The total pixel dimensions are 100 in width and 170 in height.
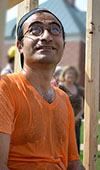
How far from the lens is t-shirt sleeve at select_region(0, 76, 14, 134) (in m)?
1.57

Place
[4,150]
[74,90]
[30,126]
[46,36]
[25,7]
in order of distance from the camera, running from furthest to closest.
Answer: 1. [74,90]
2. [25,7]
3. [46,36]
4. [30,126]
5. [4,150]

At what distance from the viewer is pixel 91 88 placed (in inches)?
98.3

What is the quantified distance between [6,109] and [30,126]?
0.68 ft

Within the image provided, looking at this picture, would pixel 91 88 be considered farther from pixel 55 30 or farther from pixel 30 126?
pixel 30 126

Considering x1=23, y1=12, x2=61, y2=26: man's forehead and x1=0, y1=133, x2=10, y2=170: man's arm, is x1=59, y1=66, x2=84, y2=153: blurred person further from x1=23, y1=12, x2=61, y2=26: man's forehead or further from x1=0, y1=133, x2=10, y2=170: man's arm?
x1=0, y1=133, x2=10, y2=170: man's arm

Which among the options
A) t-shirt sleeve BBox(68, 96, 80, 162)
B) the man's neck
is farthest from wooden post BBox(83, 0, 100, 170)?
the man's neck

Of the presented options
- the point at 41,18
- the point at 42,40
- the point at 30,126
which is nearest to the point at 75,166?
the point at 30,126

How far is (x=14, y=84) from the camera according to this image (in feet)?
5.75

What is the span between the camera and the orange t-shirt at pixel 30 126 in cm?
165

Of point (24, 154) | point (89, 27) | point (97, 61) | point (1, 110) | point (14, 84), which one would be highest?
point (89, 27)

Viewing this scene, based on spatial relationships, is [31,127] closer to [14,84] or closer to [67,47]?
[14,84]

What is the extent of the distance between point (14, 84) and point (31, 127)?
292 mm

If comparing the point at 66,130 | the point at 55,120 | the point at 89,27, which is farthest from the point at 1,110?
the point at 89,27

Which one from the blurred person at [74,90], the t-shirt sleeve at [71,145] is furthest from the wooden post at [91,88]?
the blurred person at [74,90]
